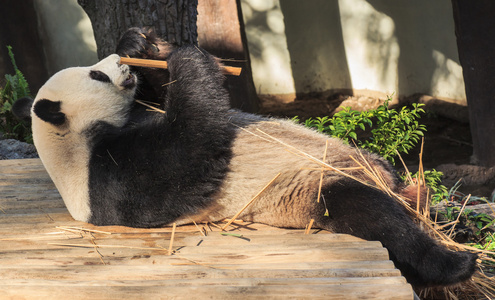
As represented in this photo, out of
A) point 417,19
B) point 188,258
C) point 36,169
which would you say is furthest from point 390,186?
point 417,19

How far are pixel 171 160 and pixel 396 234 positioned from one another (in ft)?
3.59

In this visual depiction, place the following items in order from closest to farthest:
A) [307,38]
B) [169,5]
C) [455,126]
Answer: [169,5] < [455,126] < [307,38]

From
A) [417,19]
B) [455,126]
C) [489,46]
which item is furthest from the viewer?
[417,19]

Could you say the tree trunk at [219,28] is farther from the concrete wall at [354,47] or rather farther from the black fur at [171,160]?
the black fur at [171,160]

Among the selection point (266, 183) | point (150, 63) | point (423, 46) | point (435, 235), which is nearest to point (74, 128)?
point (150, 63)

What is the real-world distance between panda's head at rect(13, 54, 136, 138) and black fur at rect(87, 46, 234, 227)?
0.18 meters

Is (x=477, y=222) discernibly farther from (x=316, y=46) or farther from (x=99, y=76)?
(x=316, y=46)

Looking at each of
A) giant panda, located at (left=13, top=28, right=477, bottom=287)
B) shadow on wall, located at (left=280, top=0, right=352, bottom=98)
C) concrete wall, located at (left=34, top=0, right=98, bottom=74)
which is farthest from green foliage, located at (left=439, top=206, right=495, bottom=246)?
concrete wall, located at (left=34, top=0, right=98, bottom=74)

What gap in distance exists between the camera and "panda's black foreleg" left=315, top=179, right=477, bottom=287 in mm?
2252

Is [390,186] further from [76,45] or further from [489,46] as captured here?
[76,45]

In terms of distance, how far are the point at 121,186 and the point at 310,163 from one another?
968 mm

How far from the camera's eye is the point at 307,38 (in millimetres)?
8719

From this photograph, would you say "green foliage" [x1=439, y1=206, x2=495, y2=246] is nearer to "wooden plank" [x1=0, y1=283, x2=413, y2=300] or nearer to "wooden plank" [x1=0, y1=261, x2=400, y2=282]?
"wooden plank" [x1=0, y1=261, x2=400, y2=282]

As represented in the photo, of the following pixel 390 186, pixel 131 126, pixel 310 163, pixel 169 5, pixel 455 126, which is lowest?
pixel 455 126
